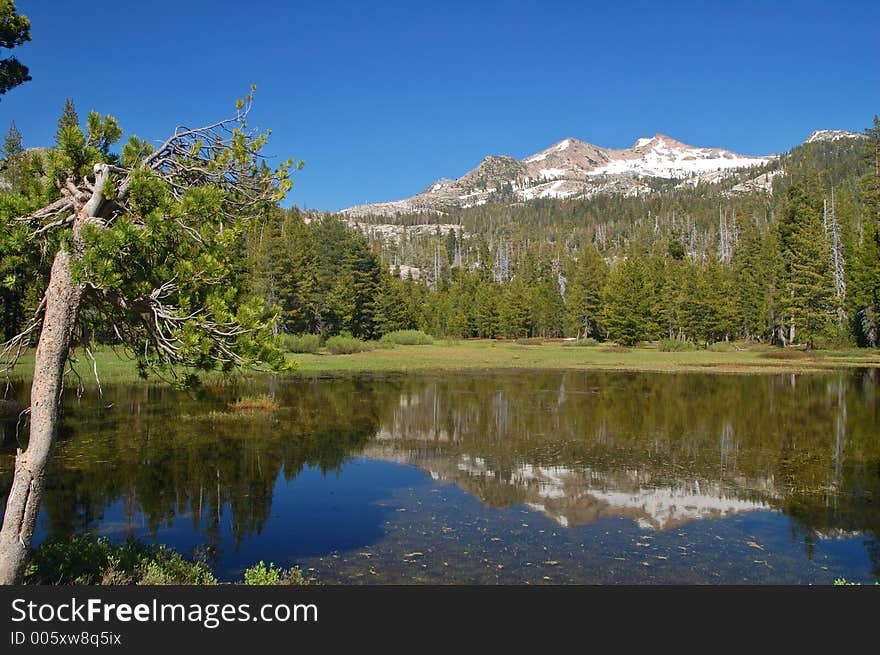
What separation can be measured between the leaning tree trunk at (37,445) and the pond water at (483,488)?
3.11m

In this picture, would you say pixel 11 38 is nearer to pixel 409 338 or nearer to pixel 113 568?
pixel 113 568

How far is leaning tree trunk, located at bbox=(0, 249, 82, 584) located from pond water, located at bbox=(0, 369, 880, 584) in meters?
3.11

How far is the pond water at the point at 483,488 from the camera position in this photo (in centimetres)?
1302

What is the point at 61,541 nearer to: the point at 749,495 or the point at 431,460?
the point at 431,460

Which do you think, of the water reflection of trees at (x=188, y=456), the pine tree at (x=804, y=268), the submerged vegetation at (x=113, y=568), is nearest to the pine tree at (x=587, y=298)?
the pine tree at (x=804, y=268)

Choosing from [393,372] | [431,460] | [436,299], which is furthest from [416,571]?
[436,299]

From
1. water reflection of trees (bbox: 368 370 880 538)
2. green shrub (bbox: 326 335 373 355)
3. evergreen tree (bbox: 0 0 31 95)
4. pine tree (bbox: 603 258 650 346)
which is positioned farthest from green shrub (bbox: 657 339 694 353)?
evergreen tree (bbox: 0 0 31 95)

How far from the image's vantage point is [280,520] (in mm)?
15703

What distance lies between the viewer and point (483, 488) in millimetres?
18797

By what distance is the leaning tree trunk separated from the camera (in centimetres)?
814

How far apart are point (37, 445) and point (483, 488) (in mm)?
12819

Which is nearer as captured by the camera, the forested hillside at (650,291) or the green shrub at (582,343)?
the forested hillside at (650,291)

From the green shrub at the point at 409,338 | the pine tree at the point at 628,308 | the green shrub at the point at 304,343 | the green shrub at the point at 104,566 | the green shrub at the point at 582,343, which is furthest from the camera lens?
the green shrub at the point at 582,343

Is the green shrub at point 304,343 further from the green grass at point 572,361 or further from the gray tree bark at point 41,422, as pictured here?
the gray tree bark at point 41,422
